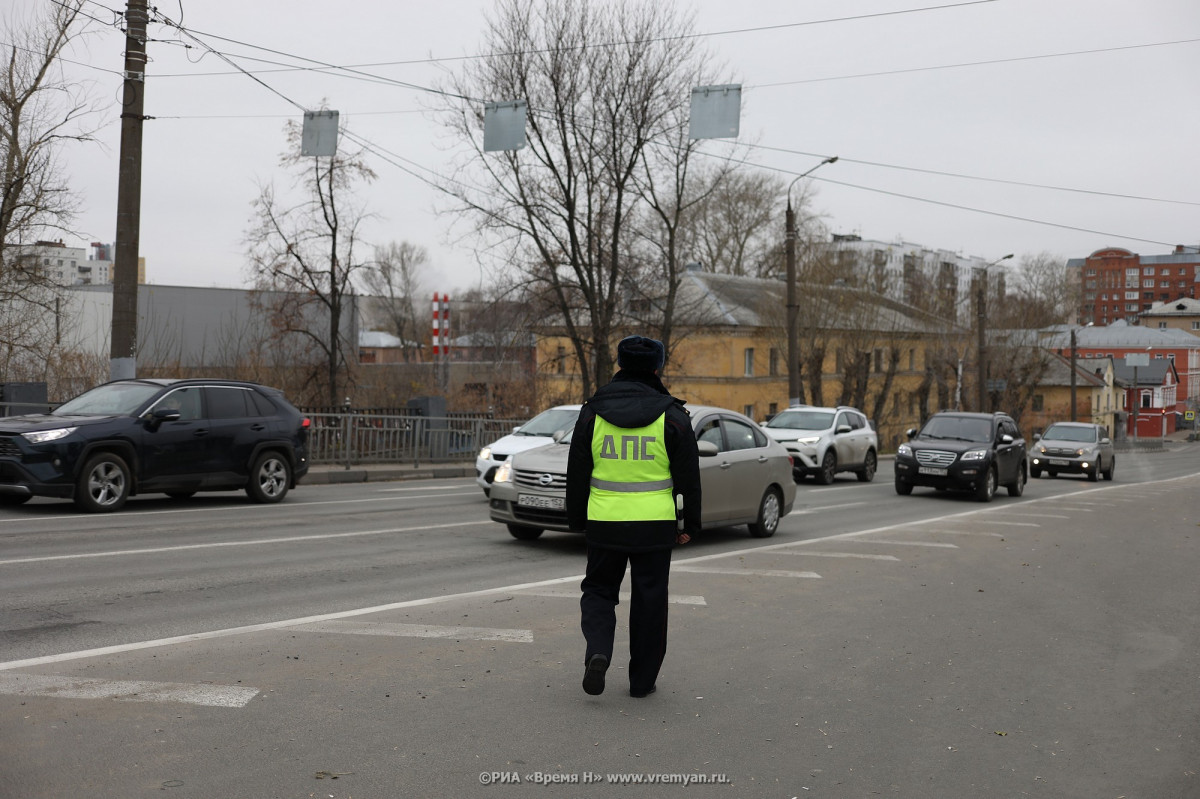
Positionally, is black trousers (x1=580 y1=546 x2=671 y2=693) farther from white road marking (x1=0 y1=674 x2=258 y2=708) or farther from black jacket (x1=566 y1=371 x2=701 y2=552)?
white road marking (x1=0 y1=674 x2=258 y2=708)

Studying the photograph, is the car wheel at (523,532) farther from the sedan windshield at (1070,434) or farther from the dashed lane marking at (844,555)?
the sedan windshield at (1070,434)

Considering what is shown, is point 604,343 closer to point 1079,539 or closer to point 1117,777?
point 1079,539

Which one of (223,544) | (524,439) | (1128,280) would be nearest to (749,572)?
(223,544)

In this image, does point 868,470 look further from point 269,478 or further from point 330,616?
point 330,616

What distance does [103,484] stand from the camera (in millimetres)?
13594

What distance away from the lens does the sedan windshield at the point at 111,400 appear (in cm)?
1398

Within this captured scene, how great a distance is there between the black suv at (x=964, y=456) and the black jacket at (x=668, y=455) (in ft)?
54.1

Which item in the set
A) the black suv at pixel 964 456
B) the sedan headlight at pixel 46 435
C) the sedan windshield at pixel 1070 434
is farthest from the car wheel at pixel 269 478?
the sedan windshield at pixel 1070 434

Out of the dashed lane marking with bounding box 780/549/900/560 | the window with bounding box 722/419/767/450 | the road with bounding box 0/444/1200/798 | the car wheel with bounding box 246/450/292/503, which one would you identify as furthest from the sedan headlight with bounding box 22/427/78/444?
the dashed lane marking with bounding box 780/549/900/560

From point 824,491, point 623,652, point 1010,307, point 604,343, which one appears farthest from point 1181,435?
point 623,652

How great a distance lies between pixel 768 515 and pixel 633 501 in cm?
831

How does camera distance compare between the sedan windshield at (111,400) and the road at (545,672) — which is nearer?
the road at (545,672)

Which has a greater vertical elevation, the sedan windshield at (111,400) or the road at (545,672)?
the sedan windshield at (111,400)

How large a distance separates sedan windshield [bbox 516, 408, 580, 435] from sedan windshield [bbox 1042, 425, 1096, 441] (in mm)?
20600
